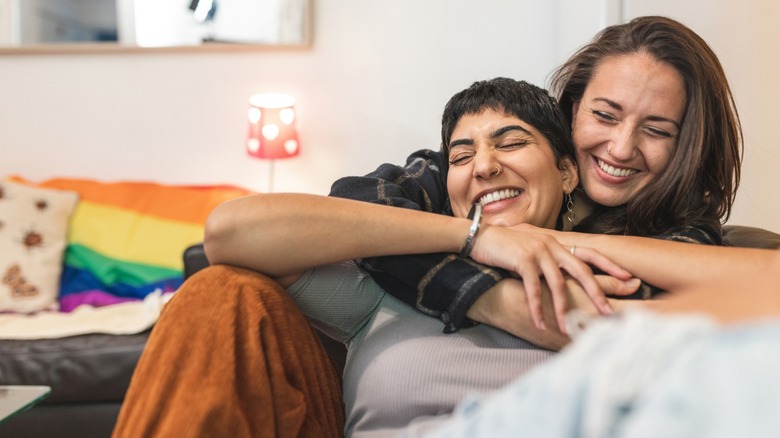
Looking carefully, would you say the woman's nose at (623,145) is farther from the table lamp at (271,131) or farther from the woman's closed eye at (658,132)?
the table lamp at (271,131)

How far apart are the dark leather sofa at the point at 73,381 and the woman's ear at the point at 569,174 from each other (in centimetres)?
167

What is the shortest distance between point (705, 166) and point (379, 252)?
0.76 m

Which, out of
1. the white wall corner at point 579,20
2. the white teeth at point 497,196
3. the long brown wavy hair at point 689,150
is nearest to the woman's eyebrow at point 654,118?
the long brown wavy hair at point 689,150

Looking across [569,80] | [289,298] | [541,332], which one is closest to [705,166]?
[569,80]

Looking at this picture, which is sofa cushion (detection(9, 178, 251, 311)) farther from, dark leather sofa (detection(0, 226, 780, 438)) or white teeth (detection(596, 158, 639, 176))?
white teeth (detection(596, 158, 639, 176))

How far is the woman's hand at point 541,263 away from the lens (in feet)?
4.28

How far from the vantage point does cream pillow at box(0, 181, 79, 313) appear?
3.41 meters

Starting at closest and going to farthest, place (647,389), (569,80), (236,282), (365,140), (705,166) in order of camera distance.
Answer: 1. (647,389)
2. (236,282)
3. (705,166)
4. (569,80)
5. (365,140)

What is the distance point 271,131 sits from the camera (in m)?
3.91

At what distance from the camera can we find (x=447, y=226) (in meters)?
1.40

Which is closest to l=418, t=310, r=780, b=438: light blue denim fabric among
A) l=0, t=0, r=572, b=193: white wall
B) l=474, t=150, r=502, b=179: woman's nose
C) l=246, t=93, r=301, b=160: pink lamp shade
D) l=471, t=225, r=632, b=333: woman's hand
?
l=471, t=225, r=632, b=333: woman's hand

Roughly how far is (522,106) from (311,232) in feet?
1.82

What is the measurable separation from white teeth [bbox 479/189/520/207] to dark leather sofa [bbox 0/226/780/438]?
1610mm

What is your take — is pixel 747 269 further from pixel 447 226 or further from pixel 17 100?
pixel 17 100
